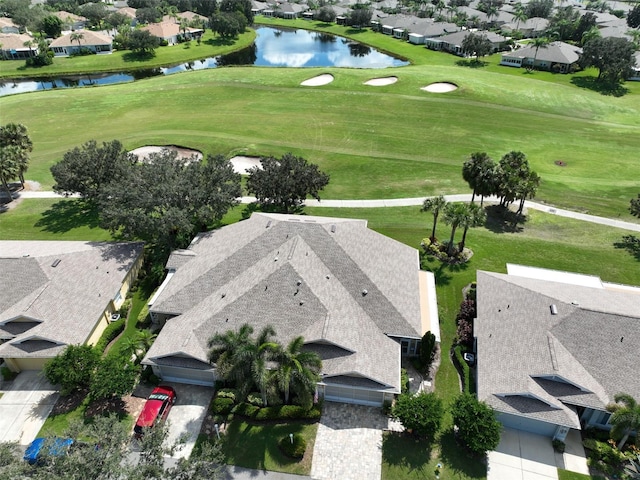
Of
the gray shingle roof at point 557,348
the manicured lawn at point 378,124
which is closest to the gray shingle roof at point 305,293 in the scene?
the gray shingle roof at point 557,348

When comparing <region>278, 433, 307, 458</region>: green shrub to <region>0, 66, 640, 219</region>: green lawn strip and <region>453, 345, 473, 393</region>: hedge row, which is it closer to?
<region>453, 345, 473, 393</region>: hedge row

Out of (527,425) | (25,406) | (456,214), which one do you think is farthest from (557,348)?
(25,406)

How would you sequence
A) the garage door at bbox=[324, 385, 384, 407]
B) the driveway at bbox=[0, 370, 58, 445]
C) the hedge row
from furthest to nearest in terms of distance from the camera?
the hedge row < the garage door at bbox=[324, 385, 384, 407] < the driveway at bbox=[0, 370, 58, 445]

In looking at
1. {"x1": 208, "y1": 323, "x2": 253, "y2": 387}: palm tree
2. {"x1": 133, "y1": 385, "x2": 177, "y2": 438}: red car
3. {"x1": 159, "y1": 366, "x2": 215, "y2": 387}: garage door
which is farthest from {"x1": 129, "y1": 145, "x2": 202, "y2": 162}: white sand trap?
{"x1": 208, "y1": 323, "x2": 253, "y2": 387}: palm tree

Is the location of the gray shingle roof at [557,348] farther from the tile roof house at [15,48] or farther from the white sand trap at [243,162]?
the tile roof house at [15,48]

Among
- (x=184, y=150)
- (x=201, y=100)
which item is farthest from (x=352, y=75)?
(x=184, y=150)
